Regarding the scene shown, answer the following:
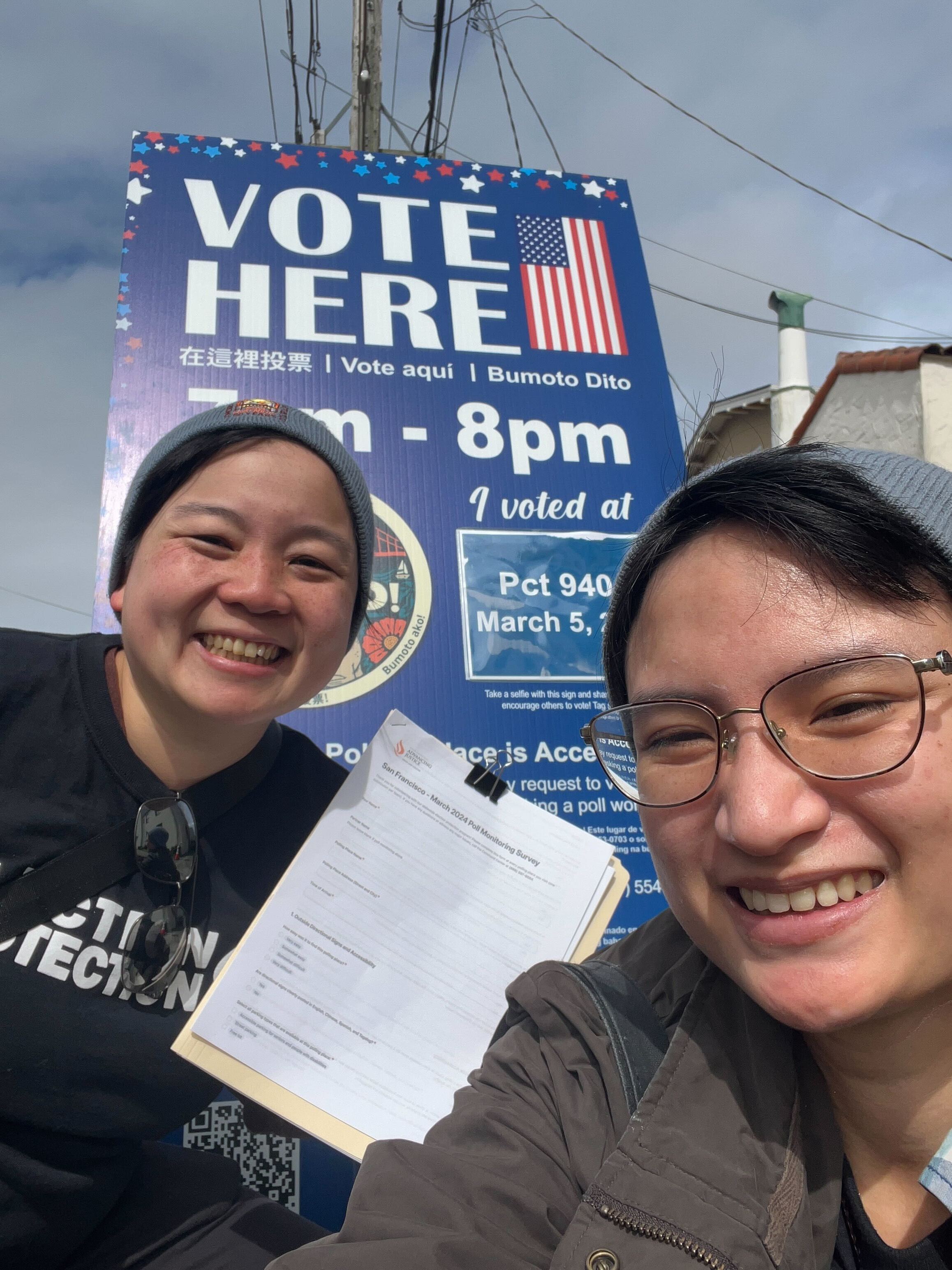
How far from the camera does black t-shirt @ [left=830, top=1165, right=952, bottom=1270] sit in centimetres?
84

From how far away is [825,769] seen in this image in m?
0.83

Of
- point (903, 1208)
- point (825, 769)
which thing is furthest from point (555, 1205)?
point (825, 769)

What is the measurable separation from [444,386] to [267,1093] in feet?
7.71

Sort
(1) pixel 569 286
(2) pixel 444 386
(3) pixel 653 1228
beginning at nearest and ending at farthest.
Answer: (3) pixel 653 1228, (2) pixel 444 386, (1) pixel 569 286

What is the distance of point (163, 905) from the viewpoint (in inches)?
53.9

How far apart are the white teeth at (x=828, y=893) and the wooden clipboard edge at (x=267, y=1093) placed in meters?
0.78

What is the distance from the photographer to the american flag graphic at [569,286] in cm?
316

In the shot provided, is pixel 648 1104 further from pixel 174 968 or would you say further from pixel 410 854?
pixel 174 968

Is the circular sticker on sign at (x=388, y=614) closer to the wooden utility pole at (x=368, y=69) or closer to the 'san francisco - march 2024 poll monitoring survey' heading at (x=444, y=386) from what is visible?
the 'san francisco - march 2024 poll monitoring survey' heading at (x=444, y=386)

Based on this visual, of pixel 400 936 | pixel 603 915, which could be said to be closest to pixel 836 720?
pixel 603 915

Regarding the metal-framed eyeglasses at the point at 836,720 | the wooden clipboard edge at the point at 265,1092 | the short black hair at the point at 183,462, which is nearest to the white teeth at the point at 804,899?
the metal-framed eyeglasses at the point at 836,720

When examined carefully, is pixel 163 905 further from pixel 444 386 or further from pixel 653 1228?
pixel 444 386

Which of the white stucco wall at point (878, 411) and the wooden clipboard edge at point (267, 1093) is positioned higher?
the white stucco wall at point (878, 411)

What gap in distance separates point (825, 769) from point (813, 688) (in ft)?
0.26
